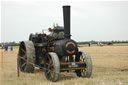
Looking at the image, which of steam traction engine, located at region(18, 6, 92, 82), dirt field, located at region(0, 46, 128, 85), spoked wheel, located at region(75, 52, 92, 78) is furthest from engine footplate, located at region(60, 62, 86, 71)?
dirt field, located at region(0, 46, 128, 85)

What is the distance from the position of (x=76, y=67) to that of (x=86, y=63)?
1.63 feet

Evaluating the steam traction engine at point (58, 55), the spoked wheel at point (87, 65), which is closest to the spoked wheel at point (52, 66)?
the steam traction engine at point (58, 55)

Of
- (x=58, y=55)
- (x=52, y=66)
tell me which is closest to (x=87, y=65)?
(x=58, y=55)

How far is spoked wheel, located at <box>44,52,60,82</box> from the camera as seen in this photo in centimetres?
792

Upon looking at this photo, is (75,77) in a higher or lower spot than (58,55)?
lower

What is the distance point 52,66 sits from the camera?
8.32 meters

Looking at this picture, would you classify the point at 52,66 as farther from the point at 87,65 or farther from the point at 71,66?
the point at 87,65

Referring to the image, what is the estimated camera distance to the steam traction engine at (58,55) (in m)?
8.27

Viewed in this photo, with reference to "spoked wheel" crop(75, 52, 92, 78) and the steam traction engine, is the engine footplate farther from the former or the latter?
"spoked wheel" crop(75, 52, 92, 78)

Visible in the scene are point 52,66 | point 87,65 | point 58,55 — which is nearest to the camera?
point 52,66

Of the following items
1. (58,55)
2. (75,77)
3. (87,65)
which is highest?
(58,55)

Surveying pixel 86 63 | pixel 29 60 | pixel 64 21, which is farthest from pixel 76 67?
pixel 29 60

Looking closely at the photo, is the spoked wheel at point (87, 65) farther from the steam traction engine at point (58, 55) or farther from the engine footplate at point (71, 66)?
the engine footplate at point (71, 66)

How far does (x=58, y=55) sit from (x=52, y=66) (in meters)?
0.84
